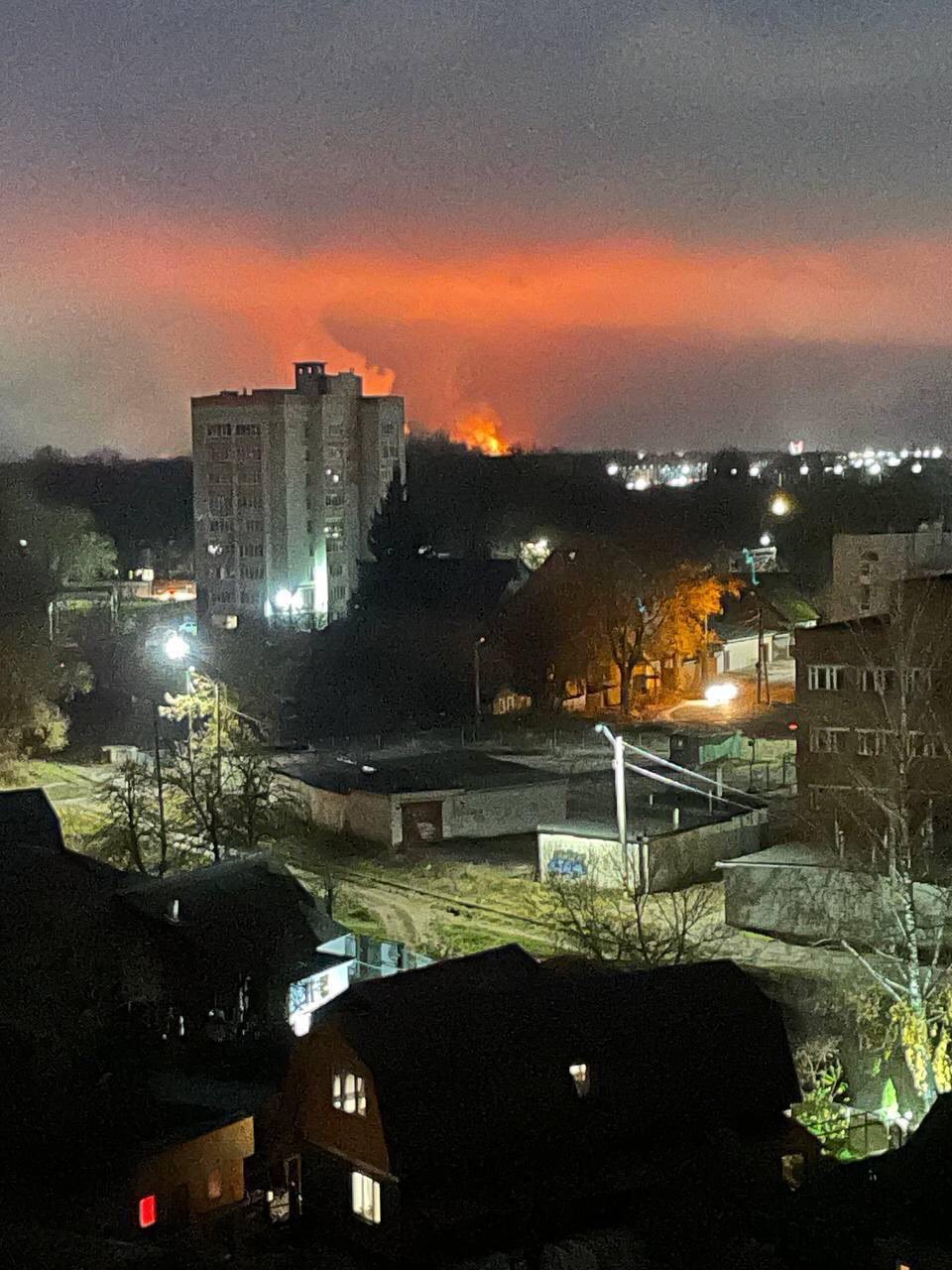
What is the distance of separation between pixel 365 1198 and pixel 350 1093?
70 centimetres

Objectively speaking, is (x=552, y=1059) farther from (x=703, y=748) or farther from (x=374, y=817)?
(x=703, y=748)

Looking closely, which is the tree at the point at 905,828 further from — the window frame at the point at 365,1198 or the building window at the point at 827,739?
the window frame at the point at 365,1198

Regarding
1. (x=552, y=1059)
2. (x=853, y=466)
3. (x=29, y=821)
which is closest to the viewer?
(x=552, y=1059)

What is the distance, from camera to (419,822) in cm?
2133

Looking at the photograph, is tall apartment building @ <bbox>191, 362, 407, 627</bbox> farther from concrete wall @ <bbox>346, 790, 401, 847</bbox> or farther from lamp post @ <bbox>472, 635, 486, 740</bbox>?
concrete wall @ <bbox>346, 790, 401, 847</bbox>

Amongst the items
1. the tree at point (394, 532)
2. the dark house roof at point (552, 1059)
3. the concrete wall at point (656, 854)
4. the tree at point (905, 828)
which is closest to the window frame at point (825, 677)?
the tree at point (905, 828)

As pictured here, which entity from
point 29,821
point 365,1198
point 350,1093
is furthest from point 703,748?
point 365,1198

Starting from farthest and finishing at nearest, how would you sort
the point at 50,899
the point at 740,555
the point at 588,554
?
the point at 740,555 < the point at 588,554 < the point at 50,899

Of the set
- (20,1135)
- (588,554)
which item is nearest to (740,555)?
(588,554)

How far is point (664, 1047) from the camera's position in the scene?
10852mm

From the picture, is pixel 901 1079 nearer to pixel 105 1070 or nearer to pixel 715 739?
pixel 105 1070

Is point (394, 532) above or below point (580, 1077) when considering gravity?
above

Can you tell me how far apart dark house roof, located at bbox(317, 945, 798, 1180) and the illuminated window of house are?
0.04m

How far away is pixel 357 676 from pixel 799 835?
701 inches
